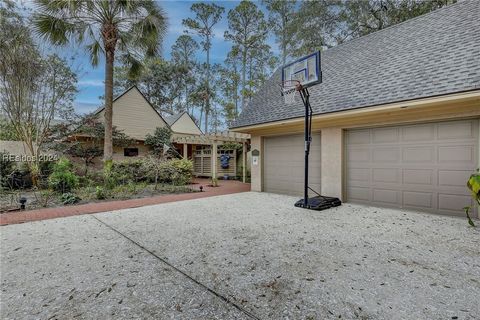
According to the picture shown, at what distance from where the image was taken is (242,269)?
2879mm

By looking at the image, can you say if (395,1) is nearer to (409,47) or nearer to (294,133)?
(409,47)

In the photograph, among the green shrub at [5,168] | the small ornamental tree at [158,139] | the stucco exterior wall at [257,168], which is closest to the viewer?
the green shrub at [5,168]

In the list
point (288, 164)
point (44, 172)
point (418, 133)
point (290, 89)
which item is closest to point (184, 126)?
point (44, 172)

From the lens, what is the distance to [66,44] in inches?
352

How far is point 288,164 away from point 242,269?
587 cm

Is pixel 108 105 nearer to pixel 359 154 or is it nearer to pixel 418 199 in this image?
pixel 359 154

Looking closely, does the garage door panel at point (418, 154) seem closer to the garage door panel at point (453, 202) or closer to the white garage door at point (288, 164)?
the garage door panel at point (453, 202)

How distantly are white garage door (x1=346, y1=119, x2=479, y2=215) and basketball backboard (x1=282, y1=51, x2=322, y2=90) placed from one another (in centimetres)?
200

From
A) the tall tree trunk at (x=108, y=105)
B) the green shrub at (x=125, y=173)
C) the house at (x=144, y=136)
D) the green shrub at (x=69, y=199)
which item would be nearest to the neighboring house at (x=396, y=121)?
the green shrub at (x=125, y=173)

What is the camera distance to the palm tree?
8336mm

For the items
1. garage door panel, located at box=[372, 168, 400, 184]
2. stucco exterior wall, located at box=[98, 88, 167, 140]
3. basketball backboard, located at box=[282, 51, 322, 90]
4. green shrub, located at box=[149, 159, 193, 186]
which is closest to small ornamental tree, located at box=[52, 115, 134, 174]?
stucco exterior wall, located at box=[98, 88, 167, 140]

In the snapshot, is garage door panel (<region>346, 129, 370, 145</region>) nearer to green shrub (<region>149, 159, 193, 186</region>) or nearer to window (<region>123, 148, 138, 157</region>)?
green shrub (<region>149, 159, 193, 186</region>)

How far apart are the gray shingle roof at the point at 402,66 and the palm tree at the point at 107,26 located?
530 centimetres

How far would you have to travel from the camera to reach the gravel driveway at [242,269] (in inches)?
84.2
